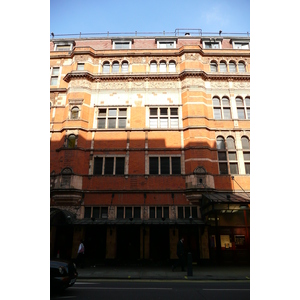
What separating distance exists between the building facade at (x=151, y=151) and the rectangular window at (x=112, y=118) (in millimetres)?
93

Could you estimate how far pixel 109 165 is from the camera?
17.7m

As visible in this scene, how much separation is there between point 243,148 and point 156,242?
1033cm

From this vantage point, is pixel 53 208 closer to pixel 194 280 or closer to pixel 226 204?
pixel 194 280

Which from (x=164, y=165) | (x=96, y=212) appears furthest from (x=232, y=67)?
(x=96, y=212)

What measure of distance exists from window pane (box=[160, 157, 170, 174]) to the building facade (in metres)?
0.09

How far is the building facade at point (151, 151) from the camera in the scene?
15.8 m

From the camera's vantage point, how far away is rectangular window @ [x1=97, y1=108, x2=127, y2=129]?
62.2ft

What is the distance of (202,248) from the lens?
15.4 m

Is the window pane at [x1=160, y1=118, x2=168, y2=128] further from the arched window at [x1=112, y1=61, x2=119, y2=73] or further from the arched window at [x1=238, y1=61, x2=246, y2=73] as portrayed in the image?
the arched window at [x1=238, y1=61, x2=246, y2=73]

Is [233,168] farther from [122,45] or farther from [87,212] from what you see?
[122,45]

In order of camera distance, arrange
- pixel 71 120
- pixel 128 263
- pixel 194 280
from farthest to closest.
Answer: pixel 71 120 < pixel 128 263 < pixel 194 280

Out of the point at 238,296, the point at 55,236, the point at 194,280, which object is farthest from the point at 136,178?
the point at 238,296

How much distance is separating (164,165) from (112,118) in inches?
244

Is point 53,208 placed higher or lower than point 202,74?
lower
